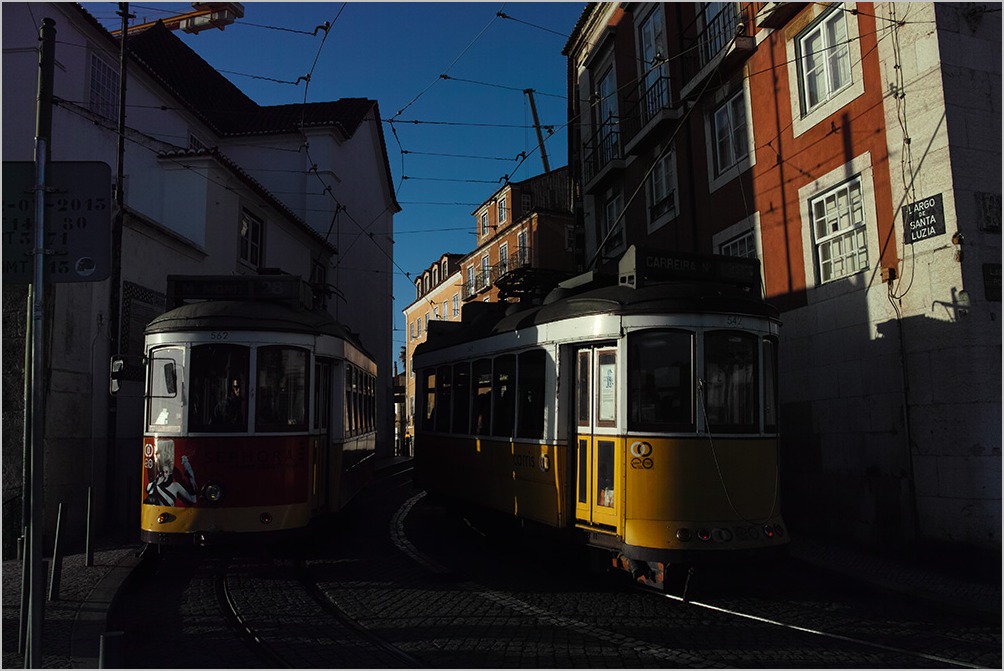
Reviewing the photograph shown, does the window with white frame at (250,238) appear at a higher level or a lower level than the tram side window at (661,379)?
higher

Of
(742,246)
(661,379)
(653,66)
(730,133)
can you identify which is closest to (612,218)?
(653,66)

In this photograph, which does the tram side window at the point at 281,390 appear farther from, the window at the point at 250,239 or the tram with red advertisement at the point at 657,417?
the window at the point at 250,239

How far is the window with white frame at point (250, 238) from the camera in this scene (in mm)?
19042

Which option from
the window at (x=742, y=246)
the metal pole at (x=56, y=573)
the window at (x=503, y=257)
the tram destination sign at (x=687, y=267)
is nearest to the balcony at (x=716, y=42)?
the window at (x=742, y=246)

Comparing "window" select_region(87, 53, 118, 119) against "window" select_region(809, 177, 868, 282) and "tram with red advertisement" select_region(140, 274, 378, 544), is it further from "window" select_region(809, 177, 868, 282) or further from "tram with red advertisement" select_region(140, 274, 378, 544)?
"window" select_region(809, 177, 868, 282)

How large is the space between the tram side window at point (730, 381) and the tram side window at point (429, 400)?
5821 millimetres

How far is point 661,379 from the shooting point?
7613 mm

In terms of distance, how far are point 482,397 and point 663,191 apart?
8.04 m

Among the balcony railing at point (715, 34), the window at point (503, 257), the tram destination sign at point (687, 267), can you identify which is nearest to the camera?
the tram destination sign at point (687, 267)

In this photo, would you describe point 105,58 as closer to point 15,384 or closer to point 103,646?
point 15,384

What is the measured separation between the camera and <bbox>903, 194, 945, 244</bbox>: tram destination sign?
9031 millimetres

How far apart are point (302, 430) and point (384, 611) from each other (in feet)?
9.05

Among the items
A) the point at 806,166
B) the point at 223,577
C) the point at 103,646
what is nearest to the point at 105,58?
the point at 223,577

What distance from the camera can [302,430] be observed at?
9125 millimetres
